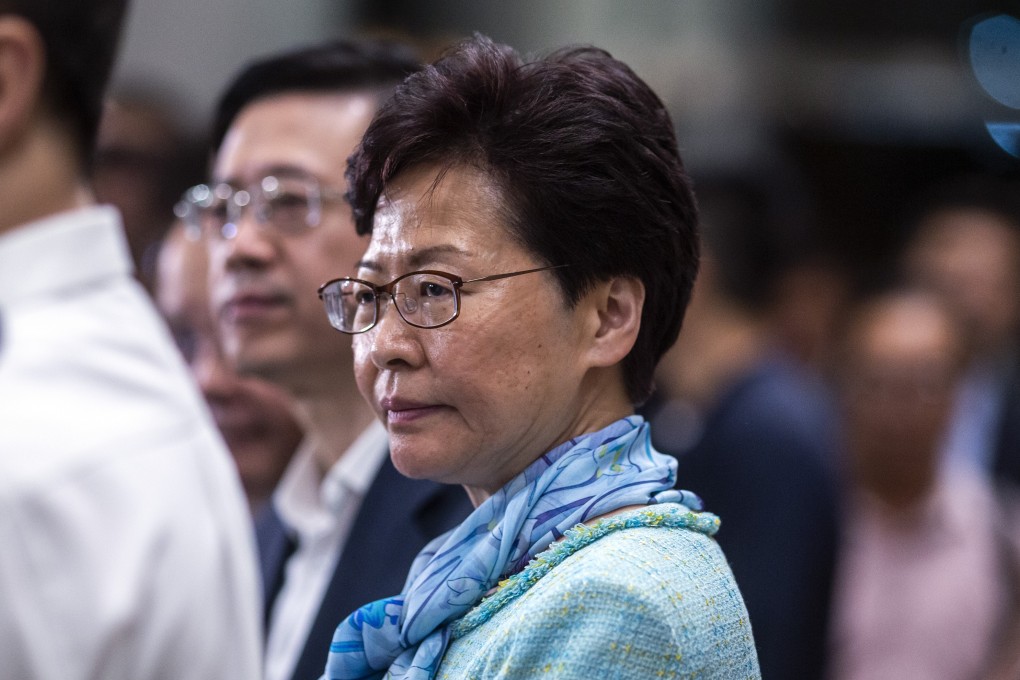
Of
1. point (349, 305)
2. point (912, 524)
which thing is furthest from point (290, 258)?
point (912, 524)

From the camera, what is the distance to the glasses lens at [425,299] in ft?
5.40

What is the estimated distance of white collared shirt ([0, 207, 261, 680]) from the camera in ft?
4.63

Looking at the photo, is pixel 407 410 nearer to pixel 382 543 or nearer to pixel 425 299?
pixel 425 299

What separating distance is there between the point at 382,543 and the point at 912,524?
2.23 m

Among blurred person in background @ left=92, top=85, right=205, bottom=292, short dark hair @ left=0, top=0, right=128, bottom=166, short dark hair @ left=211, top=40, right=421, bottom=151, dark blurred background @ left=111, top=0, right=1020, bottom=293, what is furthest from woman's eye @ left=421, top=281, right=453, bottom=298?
dark blurred background @ left=111, top=0, right=1020, bottom=293

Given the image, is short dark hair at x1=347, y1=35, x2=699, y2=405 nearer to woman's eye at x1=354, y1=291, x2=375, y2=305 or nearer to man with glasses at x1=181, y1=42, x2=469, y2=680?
woman's eye at x1=354, y1=291, x2=375, y2=305

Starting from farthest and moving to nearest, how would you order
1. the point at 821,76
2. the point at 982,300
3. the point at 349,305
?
the point at 821,76 < the point at 982,300 < the point at 349,305

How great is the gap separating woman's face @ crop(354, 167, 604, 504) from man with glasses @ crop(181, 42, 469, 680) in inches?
29.4

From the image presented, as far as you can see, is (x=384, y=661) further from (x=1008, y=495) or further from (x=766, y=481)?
(x=1008, y=495)

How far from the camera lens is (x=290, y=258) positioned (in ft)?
8.56

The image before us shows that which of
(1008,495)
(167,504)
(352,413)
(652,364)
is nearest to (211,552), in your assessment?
(167,504)

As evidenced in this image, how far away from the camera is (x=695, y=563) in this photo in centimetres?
159

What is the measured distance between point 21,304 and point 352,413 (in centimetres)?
116

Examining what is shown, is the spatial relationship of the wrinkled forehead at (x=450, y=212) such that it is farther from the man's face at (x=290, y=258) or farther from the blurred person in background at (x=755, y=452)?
the man's face at (x=290, y=258)
